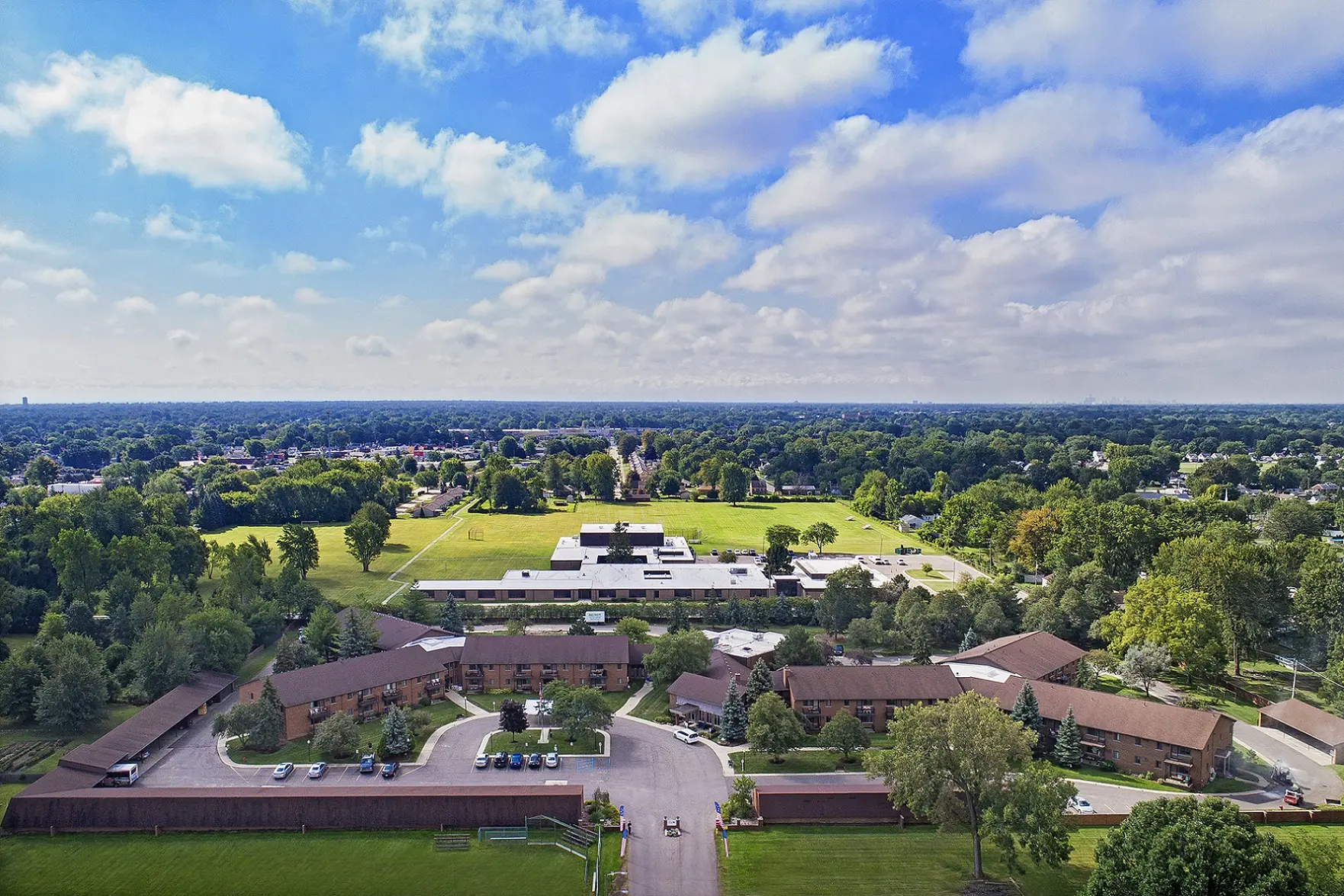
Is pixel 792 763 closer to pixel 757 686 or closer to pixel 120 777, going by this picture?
pixel 757 686

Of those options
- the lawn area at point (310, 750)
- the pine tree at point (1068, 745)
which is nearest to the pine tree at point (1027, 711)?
the pine tree at point (1068, 745)

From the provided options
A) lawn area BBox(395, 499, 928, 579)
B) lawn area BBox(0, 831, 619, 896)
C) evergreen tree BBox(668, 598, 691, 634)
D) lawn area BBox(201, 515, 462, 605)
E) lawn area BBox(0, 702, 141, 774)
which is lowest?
lawn area BBox(0, 702, 141, 774)

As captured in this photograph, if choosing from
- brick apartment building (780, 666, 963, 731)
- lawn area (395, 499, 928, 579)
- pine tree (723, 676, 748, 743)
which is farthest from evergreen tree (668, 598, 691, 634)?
lawn area (395, 499, 928, 579)

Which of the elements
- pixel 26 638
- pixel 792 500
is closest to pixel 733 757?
pixel 26 638

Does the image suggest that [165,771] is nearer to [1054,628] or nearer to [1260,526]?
[1054,628]

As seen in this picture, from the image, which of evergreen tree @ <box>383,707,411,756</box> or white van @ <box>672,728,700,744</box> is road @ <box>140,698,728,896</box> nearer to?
white van @ <box>672,728,700,744</box>

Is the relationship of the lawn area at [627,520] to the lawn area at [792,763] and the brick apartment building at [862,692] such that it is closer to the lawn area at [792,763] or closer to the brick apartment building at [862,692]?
the brick apartment building at [862,692]
